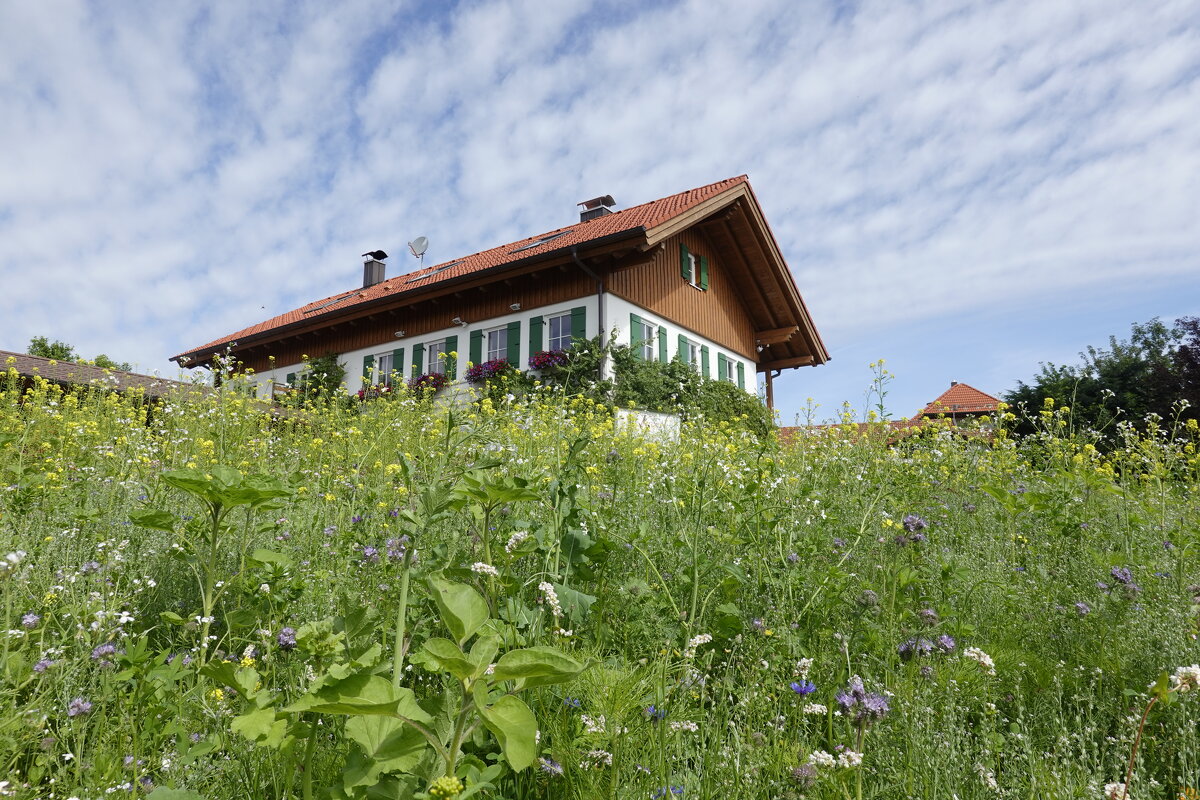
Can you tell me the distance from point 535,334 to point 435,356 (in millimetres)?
3572

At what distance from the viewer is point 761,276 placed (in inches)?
815

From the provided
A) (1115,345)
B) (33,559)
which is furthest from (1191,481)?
(1115,345)

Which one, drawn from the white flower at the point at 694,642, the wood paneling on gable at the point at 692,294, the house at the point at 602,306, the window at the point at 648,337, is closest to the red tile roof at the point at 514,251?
the house at the point at 602,306

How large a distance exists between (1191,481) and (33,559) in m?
8.08

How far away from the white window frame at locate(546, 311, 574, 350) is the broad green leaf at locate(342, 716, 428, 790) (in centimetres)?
1496

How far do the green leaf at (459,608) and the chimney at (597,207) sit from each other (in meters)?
20.7

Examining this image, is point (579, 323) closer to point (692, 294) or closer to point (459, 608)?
point (692, 294)

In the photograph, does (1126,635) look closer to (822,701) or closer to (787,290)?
(822,701)

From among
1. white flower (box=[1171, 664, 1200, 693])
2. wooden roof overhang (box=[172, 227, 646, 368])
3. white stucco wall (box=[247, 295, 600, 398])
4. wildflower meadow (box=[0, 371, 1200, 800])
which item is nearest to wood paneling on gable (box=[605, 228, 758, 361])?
white stucco wall (box=[247, 295, 600, 398])

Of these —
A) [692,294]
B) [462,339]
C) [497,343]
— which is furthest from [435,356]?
[692,294]

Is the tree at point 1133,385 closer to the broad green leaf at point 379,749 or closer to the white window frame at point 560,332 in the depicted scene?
the white window frame at point 560,332

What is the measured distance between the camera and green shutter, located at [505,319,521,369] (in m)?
16.4

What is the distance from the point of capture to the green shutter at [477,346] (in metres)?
17.2

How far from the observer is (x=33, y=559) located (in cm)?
275
